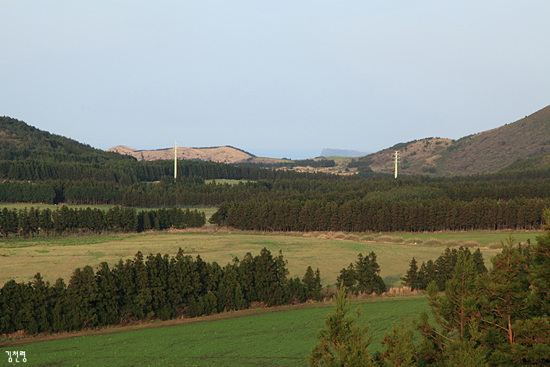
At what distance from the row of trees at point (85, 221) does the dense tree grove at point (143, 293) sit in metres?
50.6

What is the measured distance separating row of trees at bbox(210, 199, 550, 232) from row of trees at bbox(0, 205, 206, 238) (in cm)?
1605

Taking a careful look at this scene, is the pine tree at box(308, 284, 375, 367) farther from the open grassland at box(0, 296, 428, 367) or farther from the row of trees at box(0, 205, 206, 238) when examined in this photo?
the row of trees at box(0, 205, 206, 238)

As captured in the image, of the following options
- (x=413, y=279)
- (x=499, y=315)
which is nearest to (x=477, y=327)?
(x=499, y=315)

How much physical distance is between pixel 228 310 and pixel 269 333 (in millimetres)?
9620

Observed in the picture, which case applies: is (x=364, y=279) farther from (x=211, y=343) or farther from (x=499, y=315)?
(x=499, y=315)

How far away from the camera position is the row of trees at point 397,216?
97.2 metres

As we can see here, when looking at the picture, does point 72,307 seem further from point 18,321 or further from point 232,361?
point 232,361

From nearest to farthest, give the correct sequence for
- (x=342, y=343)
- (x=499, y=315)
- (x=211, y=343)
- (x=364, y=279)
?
(x=342, y=343), (x=499, y=315), (x=211, y=343), (x=364, y=279)

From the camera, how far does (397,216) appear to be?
319ft

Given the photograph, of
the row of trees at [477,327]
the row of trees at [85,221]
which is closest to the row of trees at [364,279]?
the row of trees at [477,327]

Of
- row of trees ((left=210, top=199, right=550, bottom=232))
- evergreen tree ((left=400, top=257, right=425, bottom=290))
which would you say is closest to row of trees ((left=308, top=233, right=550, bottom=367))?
evergreen tree ((left=400, top=257, right=425, bottom=290))

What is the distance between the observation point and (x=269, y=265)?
4862 cm

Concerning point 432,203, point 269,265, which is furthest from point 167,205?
point 269,265

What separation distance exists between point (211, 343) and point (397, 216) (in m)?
69.3
